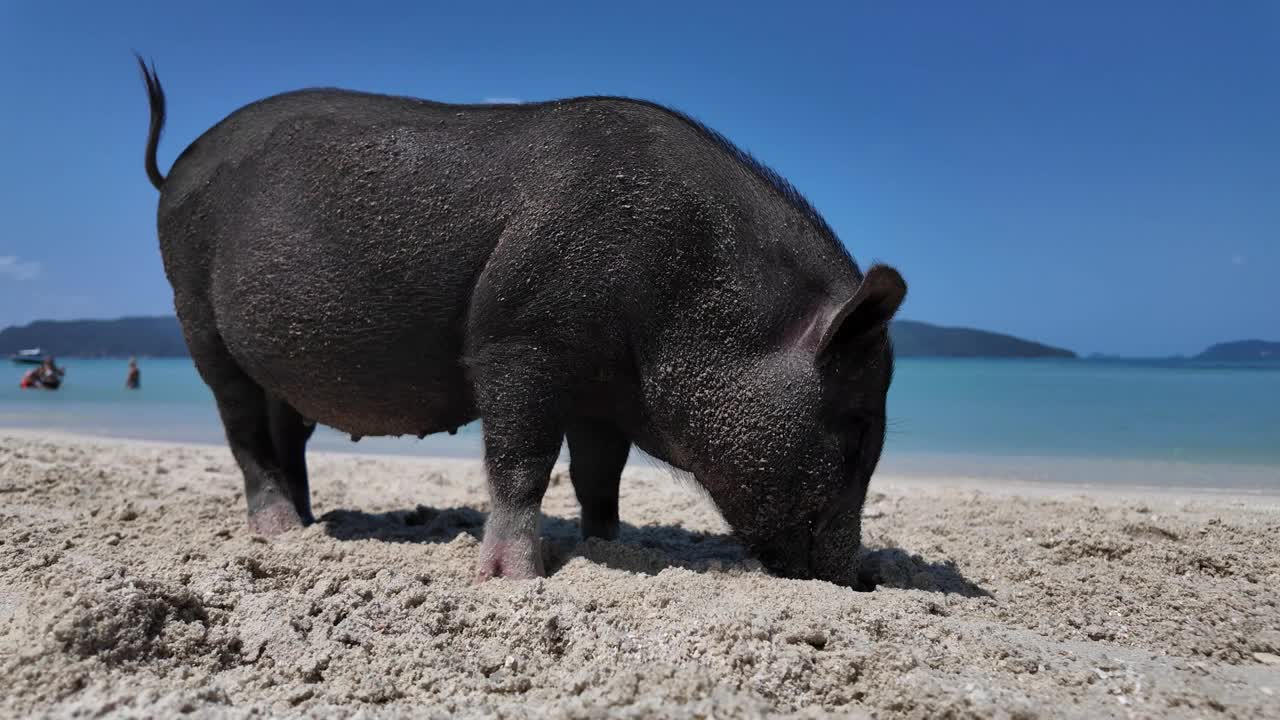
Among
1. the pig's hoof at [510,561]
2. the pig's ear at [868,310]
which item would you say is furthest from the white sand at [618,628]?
the pig's ear at [868,310]

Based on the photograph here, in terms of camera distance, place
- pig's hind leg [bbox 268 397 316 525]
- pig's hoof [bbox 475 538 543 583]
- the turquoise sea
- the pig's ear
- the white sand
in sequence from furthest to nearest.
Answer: the turquoise sea < pig's hind leg [bbox 268 397 316 525] < pig's hoof [bbox 475 538 543 583] < the pig's ear < the white sand

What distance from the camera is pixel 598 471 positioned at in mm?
4266

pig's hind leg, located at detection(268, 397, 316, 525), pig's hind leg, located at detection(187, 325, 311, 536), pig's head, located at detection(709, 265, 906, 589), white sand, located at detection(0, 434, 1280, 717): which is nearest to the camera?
white sand, located at detection(0, 434, 1280, 717)

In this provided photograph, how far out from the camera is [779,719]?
2.05 metres

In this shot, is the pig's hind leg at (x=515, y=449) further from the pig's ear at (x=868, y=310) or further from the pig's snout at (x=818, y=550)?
the pig's ear at (x=868, y=310)

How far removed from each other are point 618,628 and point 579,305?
1.30m

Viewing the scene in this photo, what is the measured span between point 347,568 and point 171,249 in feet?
7.39

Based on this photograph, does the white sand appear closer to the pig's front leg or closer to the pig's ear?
the pig's front leg

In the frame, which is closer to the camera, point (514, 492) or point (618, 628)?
point (618, 628)

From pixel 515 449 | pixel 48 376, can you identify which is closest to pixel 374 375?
pixel 515 449

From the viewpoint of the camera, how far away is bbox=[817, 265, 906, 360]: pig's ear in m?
3.08

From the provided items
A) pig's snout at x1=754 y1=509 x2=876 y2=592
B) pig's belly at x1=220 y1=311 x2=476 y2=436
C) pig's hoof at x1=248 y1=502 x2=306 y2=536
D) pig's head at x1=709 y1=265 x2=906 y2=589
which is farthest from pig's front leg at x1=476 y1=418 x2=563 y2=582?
pig's hoof at x1=248 y1=502 x2=306 y2=536

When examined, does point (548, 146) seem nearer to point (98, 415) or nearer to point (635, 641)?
point (635, 641)

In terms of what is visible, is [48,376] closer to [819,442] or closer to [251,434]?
[251,434]
